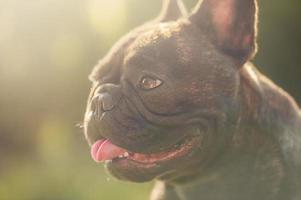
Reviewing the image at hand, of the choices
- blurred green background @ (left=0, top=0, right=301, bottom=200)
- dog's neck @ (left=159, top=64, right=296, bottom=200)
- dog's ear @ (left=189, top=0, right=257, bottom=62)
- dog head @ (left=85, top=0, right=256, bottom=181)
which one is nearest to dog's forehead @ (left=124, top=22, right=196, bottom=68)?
dog head @ (left=85, top=0, right=256, bottom=181)

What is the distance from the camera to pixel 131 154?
3045 millimetres

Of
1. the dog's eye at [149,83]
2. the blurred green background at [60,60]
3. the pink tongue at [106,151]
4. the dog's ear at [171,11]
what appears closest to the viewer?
the dog's eye at [149,83]

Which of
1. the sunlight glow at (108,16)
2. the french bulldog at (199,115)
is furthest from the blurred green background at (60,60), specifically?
the french bulldog at (199,115)

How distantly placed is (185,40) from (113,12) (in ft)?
13.8

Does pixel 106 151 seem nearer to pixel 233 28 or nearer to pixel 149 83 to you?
pixel 149 83

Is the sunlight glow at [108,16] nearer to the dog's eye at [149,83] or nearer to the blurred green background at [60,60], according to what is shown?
the blurred green background at [60,60]

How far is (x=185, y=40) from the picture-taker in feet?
9.93

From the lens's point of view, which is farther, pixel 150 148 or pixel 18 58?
A: pixel 18 58

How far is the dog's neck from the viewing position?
9.90ft

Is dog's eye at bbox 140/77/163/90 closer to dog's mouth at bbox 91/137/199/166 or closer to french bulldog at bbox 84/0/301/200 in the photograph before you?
french bulldog at bbox 84/0/301/200

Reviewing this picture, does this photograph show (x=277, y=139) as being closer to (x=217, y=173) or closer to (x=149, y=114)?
(x=217, y=173)

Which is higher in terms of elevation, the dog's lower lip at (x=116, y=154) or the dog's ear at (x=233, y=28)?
the dog's ear at (x=233, y=28)

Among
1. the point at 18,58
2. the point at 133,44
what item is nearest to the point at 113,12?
the point at 18,58

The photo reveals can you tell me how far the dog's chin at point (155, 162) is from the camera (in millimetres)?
2943
